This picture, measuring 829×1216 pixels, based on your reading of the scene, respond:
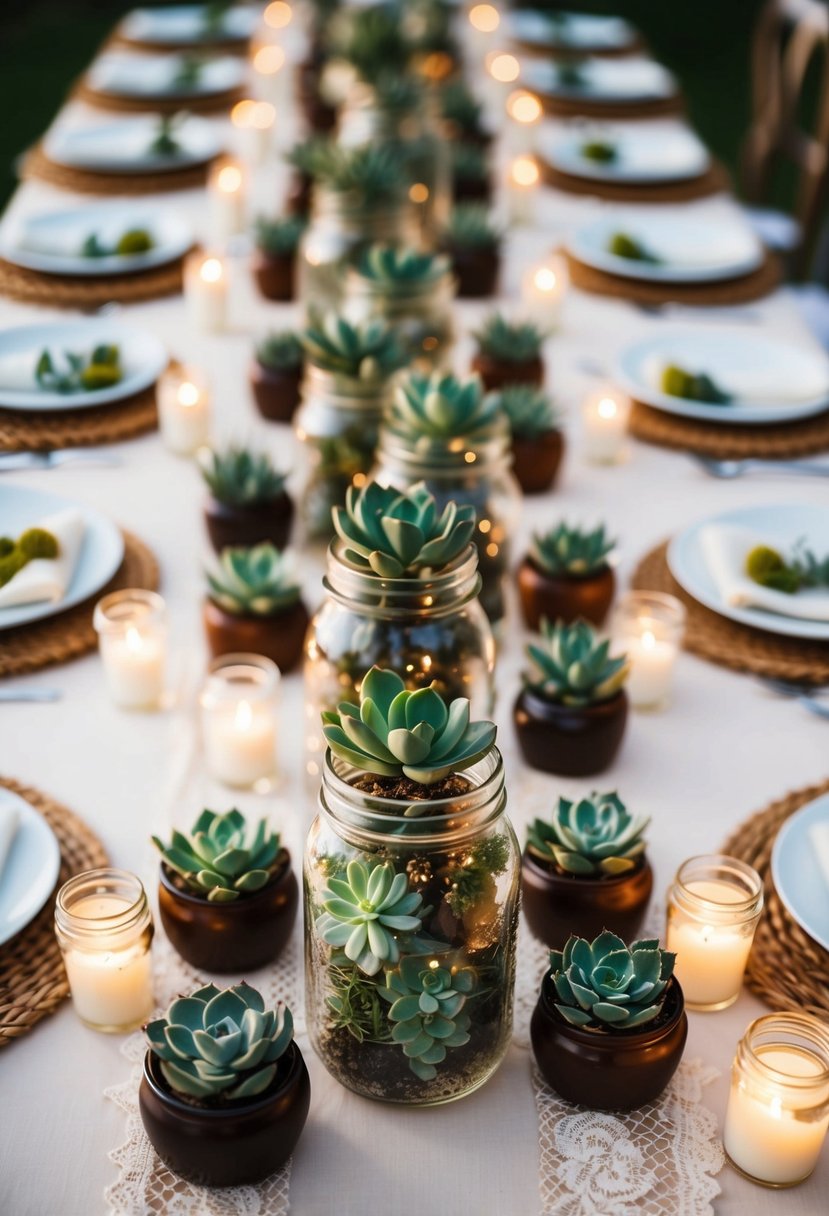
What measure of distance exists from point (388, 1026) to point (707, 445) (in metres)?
1.03

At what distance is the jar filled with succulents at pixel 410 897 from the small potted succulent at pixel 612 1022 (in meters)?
0.04

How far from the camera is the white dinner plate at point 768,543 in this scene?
1226 mm

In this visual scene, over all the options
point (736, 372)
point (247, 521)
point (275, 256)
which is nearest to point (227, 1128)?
point (247, 521)

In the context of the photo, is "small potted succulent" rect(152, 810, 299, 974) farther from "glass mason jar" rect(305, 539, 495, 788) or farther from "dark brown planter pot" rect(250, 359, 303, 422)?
"dark brown planter pot" rect(250, 359, 303, 422)

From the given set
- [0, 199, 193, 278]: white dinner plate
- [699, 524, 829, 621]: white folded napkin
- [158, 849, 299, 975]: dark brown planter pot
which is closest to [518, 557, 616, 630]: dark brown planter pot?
[699, 524, 829, 621]: white folded napkin

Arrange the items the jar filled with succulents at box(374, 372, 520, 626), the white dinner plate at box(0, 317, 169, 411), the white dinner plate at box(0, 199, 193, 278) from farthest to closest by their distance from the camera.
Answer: the white dinner plate at box(0, 199, 193, 278) < the white dinner plate at box(0, 317, 169, 411) < the jar filled with succulents at box(374, 372, 520, 626)

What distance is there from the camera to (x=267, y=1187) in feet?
2.40

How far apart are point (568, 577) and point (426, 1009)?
1.86ft

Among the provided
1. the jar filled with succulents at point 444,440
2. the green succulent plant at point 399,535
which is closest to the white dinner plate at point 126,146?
the jar filled with succulents at point 444,440

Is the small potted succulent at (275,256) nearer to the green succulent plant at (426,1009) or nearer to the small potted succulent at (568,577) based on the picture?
the small potted succulent at (568,577)

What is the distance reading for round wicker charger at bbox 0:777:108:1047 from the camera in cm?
83

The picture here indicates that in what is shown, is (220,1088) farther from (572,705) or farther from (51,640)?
(51,640)

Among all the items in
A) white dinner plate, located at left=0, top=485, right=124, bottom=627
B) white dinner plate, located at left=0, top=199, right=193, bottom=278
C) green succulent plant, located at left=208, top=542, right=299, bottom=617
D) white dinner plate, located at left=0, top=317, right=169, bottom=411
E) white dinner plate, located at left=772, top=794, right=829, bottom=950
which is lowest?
white dinner plate, located at left=0, top=199, right=193, bottom=278

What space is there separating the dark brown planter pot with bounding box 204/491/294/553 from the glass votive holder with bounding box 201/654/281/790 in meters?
0.25
